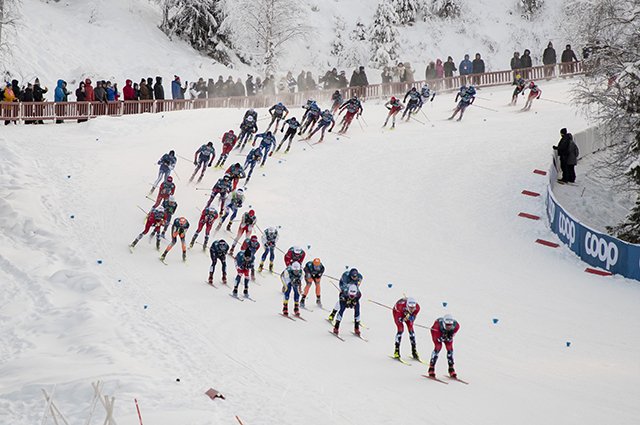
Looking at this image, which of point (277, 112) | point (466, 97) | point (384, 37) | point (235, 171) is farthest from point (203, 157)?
point (384, 37)

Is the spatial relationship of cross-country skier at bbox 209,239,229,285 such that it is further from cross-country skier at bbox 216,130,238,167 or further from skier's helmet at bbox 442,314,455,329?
cross-country skier at bbox 216,130,238,167

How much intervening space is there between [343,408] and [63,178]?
642 inches

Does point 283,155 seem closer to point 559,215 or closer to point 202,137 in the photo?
point 202,137

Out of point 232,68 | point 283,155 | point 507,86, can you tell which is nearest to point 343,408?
point 283,155

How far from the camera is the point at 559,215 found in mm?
24953

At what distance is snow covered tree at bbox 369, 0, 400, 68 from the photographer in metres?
55.0

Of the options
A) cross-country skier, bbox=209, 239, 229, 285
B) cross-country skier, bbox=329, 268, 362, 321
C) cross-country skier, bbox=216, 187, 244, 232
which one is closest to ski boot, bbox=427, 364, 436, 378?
cross-country skier, bbox=329, 268, 362, 321

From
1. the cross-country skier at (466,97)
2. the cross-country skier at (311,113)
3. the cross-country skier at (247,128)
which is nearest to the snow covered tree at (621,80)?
the cross-country skier at (466,97)

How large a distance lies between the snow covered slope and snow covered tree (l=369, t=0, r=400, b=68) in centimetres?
2102

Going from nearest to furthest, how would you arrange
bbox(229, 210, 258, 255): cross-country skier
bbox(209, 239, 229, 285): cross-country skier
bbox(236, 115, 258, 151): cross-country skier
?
bbox(209, 239, 229, 285): cross-country skier < bbox(229, 210, 258, 255): cross-country skier < bbox(236, 115, 258, 151): cross-country skier

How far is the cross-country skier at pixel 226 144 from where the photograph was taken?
29.1 metres

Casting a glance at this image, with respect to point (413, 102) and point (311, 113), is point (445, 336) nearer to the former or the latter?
point (311, 113)

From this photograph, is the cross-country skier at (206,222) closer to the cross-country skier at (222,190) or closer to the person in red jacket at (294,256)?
the cross-country skier at (222,190)

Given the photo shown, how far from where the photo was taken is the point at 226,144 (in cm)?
2917
